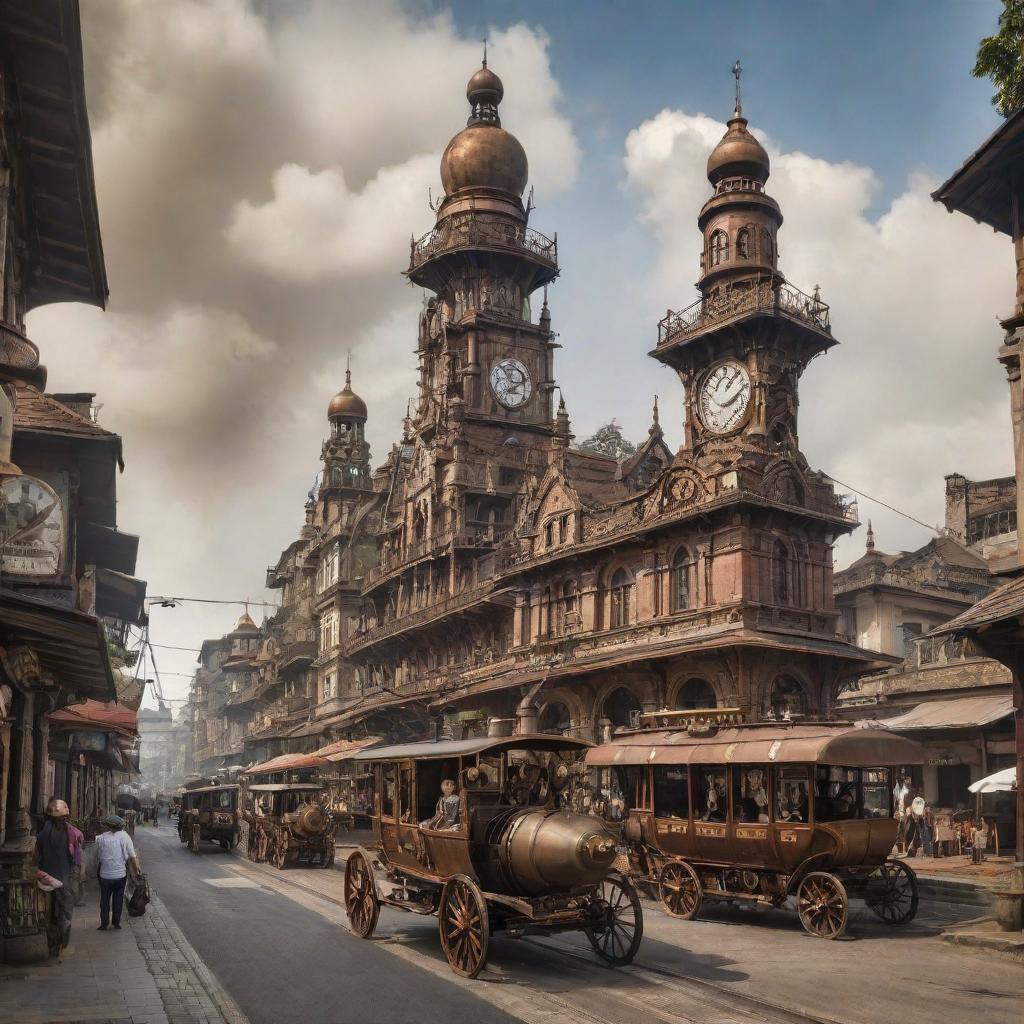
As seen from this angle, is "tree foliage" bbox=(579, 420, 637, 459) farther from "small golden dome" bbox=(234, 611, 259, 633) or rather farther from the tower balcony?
"small golden dome" bbox=(234, 611, 259, 633)

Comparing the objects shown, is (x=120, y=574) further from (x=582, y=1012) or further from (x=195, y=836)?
(x=582, y=1012)

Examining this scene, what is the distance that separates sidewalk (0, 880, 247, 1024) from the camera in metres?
11.0

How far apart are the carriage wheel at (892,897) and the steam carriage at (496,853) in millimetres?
5224

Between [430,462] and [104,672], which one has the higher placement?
[430,462]

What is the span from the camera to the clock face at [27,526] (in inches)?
637

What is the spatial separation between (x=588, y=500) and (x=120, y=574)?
61.9ft

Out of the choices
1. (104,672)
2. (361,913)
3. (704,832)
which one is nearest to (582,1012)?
(361,913)

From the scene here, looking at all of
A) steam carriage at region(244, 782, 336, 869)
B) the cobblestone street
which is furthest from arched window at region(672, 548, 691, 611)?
the cobblestone street

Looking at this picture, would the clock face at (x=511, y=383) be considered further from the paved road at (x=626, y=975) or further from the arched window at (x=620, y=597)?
the paved road at (x=626, y=975)

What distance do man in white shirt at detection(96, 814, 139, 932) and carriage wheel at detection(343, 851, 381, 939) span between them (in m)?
3.28

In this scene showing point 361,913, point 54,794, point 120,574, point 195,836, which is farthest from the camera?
point 195,836

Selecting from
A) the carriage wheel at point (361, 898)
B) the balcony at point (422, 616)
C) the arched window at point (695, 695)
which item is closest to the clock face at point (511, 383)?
the balcony at point (422, 616)

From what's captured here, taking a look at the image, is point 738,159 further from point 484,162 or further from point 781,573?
point 484,162

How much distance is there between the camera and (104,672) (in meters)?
20.1
